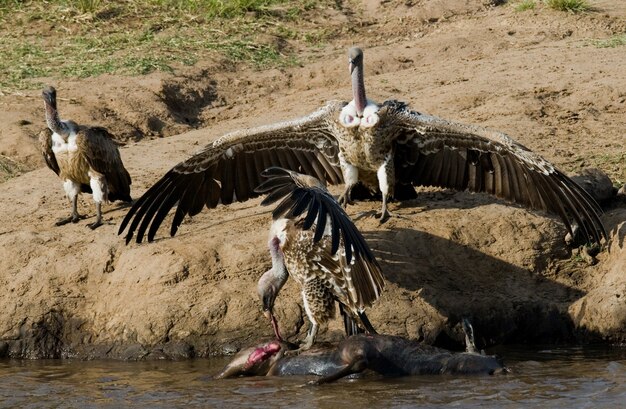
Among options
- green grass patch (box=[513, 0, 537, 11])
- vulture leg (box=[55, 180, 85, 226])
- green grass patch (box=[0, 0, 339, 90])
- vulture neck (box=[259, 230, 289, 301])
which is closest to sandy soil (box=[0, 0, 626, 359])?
vulture leg (box=[55, 180, 85, 226])

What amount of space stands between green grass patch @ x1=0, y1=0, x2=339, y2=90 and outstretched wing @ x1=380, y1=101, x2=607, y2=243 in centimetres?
465

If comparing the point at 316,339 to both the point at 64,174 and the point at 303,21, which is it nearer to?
the point at 64,174

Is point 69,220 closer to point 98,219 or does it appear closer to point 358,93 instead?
point 98,219

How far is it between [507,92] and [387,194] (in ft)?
10.1

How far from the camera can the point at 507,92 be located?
12.4 meters

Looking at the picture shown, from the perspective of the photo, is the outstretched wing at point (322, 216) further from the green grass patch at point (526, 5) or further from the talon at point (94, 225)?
the green grass patch at point (526, 5)

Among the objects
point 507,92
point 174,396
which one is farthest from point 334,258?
point 507,92

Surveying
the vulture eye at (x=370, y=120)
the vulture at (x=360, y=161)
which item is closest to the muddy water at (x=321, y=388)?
the vulture at (x=360, y=161)

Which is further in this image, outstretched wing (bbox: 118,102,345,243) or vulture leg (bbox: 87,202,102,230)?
vulture leg (bbox: 87,202,102,230)

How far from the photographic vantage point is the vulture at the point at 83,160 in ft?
35.0

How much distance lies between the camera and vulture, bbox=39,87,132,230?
10.7 metres

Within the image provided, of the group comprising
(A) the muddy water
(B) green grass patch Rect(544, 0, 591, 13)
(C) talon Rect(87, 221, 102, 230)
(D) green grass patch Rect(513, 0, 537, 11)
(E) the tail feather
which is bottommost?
(A) the muddy water

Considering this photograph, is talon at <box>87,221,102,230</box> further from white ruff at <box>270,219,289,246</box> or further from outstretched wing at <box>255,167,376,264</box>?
outstretched wing at <box>255,167,376,264</box>

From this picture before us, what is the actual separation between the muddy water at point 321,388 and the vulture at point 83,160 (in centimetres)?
245
